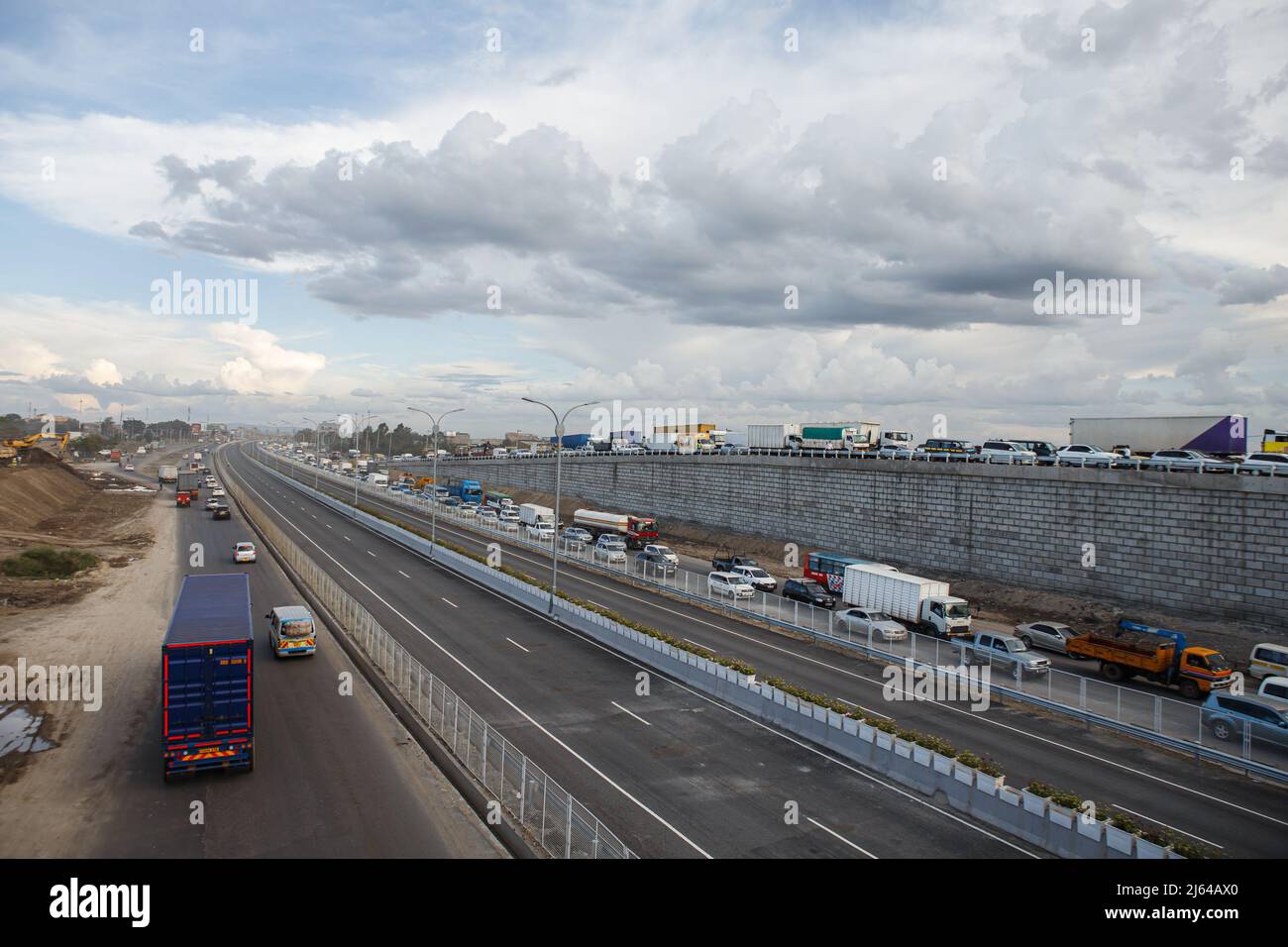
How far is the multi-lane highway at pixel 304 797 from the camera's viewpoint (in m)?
15.1

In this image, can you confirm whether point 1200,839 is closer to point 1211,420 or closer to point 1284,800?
point 1284,800

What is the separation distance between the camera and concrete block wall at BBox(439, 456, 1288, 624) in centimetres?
3691

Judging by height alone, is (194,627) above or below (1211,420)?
below

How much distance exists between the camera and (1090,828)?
15.3 meters

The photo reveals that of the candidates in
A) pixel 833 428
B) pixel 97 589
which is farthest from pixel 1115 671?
pixel 97 589

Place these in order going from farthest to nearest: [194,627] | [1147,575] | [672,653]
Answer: [1147,575], [672,653], [194,627]

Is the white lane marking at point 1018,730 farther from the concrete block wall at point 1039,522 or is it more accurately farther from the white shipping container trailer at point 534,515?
the white shipping container trailer at point 534,515

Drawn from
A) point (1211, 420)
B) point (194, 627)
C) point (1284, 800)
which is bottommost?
point (1284, 800)

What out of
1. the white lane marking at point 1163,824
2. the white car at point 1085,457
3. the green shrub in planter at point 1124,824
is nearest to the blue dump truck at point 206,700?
the green shrub in planter at point 1124,824

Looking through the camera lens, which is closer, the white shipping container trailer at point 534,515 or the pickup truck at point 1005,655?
the pickup truck at point 1005,655

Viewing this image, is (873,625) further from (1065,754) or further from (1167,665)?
(1065,754)

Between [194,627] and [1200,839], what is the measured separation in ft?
78.9

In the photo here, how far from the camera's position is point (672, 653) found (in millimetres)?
30062

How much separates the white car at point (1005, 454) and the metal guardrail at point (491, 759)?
38687 millimetres
